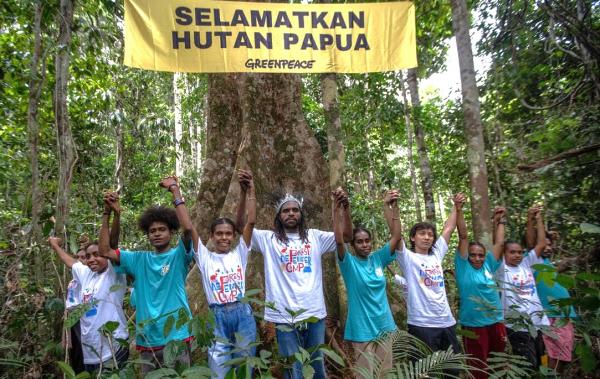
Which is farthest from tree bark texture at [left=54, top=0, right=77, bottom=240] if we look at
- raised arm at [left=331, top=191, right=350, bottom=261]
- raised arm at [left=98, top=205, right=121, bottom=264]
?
raised arm at [left=331, top=191, right=350, bottom=261]

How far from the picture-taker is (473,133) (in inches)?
175

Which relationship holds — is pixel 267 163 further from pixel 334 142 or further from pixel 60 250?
pixel 60 250

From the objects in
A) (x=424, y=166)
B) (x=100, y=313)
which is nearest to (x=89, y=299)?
(x=100, y=313)

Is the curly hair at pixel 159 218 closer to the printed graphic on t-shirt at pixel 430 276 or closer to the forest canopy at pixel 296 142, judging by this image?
the forest canopy at pixel 296 142

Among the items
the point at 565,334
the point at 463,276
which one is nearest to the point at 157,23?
the point at 463,276

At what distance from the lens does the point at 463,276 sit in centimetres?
420

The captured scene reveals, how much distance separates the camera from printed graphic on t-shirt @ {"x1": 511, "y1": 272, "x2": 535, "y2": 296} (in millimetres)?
4273

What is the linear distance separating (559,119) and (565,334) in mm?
2496

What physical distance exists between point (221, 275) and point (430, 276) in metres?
1.88

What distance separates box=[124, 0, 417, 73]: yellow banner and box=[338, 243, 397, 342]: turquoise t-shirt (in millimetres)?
2539

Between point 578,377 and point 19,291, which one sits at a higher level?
point 19,291

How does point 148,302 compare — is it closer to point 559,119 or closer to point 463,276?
point 463,276

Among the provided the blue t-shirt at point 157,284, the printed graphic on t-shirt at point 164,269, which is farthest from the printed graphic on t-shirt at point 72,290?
the printed graphic on t-shirt at point 164,269

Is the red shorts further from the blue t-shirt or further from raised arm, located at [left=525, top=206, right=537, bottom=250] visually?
the blue t-shirt
